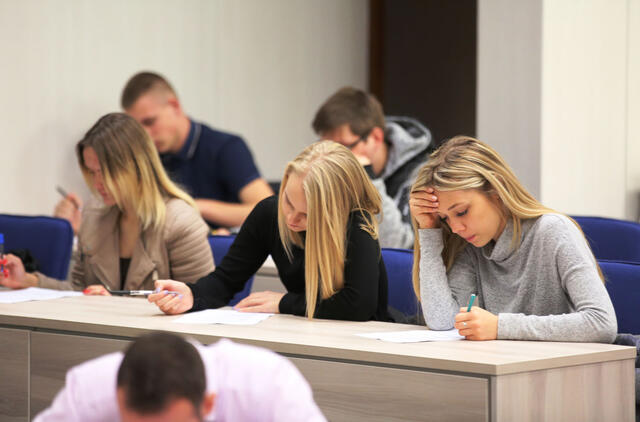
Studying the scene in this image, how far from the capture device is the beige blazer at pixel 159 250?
2.82 m

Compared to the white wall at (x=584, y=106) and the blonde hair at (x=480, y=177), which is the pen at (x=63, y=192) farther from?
the blonde hair at (x=480, y=177)

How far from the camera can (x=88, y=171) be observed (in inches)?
114

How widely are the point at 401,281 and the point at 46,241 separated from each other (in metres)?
1.41

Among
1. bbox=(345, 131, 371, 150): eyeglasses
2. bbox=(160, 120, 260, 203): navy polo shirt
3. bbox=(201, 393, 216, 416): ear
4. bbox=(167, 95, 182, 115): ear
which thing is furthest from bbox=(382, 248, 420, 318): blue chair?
bbox=(167, 95, 182, 115): ear

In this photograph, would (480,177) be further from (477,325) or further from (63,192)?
(63,192)

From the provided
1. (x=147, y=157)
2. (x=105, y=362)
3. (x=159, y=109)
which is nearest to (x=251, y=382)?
(x=105, y=362)

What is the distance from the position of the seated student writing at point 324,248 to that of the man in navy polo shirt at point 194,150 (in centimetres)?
179

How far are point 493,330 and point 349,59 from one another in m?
4.47

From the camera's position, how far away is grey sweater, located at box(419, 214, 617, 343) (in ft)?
6.18

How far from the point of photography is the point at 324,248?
224 centimetres

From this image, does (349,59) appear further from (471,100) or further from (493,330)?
(493,330)

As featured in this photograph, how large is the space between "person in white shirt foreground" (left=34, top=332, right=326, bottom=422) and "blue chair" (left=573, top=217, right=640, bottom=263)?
1.75 m

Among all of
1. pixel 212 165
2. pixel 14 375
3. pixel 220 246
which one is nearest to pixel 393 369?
pixel 14 375

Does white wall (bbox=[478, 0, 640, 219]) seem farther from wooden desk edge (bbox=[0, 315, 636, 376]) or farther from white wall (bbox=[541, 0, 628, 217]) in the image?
wooden desk edge (bbox=[0, 315, 636, 376])
